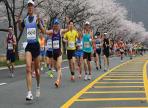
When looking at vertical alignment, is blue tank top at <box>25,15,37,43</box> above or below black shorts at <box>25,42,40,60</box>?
above

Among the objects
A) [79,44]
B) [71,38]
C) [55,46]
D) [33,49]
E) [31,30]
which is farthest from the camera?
[79,44]

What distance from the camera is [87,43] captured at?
1741 cm

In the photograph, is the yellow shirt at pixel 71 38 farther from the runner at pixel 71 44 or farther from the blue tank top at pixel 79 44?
the blue tank top at pixel 79 44

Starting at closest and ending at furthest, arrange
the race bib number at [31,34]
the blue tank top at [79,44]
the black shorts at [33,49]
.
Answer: the black shorts at [33,49], the race bib number at [31,34], the blue tank top at [79,44]

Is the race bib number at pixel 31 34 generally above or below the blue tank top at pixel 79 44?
above

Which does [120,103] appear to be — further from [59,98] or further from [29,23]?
[29,23]

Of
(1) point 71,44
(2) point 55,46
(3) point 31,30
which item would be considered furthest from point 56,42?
(3) point 31,30

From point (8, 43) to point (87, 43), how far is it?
3125 mm

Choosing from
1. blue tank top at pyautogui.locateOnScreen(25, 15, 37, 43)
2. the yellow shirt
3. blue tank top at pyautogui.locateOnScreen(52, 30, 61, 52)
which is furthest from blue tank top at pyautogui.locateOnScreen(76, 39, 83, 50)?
blue tank top at pyautogui.locateOnScreen(25, 15, 37, 43)

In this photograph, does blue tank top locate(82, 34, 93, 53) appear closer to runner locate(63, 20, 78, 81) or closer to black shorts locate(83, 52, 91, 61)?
black shorts locate(83, 52, 91, 61)

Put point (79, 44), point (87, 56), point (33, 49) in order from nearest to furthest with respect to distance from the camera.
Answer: point (33, 49), point (87, 56), point (79, 44)

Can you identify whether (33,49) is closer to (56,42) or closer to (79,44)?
(56,42)

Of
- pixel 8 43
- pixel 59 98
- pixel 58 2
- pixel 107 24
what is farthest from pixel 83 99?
pixel 107 24

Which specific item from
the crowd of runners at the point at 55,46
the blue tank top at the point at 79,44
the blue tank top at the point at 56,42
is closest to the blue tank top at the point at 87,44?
the crowd of runners at the point at 55,46
